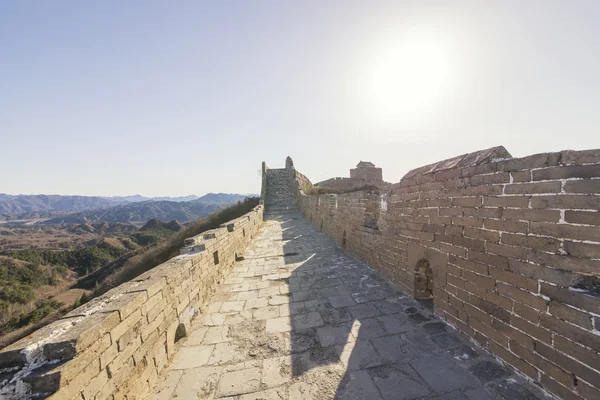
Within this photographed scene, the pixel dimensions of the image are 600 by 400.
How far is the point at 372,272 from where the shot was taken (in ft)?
17.3

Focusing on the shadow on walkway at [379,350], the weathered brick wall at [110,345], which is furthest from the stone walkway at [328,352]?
the weathered brick wall at [110,345]

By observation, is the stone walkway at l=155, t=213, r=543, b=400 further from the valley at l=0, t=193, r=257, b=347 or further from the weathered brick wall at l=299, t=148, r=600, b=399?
the valley at l=0, t=193, r=257, b=347

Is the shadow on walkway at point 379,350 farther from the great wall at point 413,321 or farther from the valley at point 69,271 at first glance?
the valley at point 69,271

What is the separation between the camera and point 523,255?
2.24 metres

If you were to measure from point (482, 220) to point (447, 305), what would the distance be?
3.84ft

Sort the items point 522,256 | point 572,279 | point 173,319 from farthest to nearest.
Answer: point 173,319, point 522,256, point 572,279

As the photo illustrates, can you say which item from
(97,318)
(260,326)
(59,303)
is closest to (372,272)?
(260,326)

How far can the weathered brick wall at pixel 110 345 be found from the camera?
1.58m

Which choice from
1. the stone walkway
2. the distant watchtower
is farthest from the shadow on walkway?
the distant watchtower

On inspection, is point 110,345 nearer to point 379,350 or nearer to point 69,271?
A: point 379,350

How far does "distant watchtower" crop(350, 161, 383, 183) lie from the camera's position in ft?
94.9

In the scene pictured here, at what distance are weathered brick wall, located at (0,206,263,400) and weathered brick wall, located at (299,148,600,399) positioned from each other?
3204mm

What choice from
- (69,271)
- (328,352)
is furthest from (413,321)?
(69,271)

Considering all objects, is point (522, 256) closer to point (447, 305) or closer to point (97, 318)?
point (447, 305)
